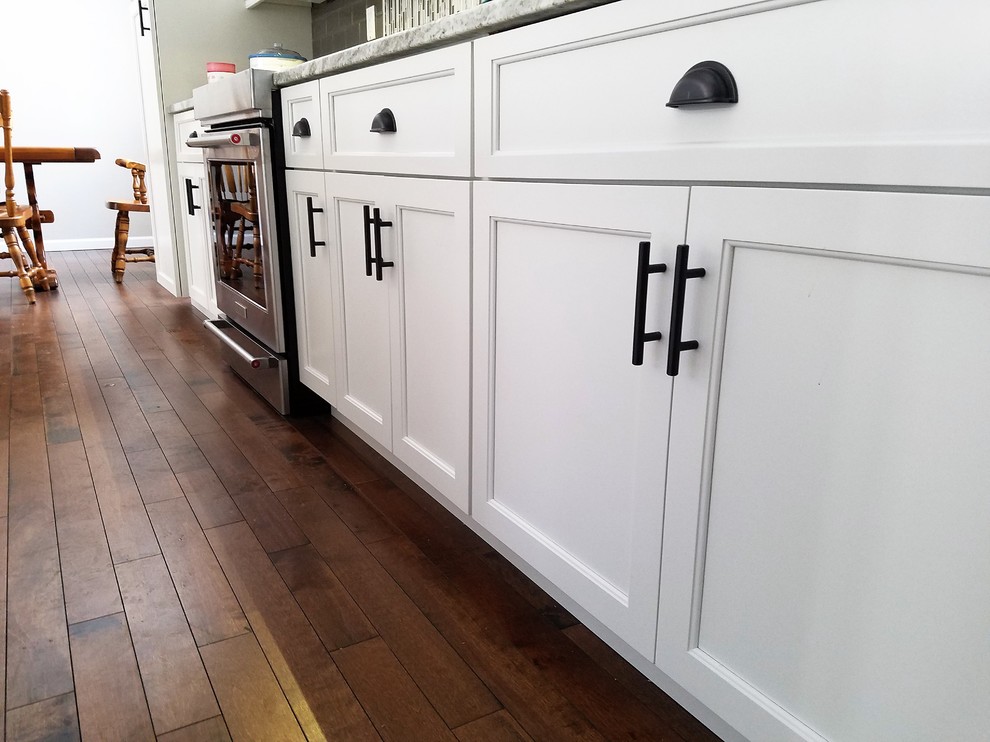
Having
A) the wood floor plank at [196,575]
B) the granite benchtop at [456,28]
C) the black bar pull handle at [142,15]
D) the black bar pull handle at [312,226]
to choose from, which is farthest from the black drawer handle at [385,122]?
the black bar pull handle at [142,15]

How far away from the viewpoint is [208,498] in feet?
5.97

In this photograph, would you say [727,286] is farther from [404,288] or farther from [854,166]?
[404,288]

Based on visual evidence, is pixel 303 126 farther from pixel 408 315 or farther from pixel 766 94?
pixel 766 94

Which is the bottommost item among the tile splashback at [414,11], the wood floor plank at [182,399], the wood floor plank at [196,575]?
the wood floor plank at [196,575]

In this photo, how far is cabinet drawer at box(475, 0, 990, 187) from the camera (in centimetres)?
66

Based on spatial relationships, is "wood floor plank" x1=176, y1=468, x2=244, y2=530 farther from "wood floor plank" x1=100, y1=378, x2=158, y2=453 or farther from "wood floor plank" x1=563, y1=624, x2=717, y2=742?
"wood floor plank" x1=563, y1=624, x2=717, y2=742

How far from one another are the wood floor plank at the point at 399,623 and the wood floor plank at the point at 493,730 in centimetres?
2

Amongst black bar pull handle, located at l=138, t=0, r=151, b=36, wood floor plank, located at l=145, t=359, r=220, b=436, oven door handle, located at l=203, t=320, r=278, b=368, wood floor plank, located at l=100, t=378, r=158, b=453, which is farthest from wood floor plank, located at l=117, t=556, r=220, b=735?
black bar pull handle, located at l=138, t=0, r=151, b=36

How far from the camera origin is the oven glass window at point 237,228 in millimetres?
2385

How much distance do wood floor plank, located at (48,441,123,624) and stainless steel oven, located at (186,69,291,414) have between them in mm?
598

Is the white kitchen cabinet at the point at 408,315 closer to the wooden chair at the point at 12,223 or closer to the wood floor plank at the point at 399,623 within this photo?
the wood floor plank at the point at 399,623

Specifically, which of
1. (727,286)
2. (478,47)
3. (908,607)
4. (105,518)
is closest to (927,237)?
(727,286)

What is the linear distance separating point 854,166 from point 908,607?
43 cm

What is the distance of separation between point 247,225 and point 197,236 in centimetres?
132
